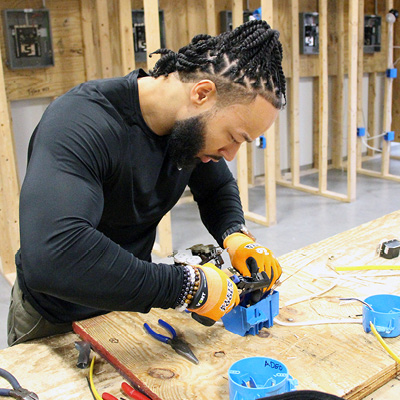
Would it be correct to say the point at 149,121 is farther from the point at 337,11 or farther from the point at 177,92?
the point at 337,11

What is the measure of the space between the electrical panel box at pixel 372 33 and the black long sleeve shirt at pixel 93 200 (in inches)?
192

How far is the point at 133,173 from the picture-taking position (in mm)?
1188

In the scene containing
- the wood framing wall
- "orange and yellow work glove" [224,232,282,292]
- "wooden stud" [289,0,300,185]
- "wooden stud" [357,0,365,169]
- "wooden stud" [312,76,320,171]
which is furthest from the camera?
"wooden stud" [312,76,320,171]

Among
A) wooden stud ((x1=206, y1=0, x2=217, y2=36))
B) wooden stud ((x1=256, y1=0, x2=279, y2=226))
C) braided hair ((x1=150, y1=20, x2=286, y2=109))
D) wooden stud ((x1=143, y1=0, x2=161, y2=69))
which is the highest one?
wooden stud ((x1=206, y1=0, x2=217, y2=36))

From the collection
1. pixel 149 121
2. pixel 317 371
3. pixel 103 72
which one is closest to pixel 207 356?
pixel 317 371

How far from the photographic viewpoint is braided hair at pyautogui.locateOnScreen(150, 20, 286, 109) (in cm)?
108

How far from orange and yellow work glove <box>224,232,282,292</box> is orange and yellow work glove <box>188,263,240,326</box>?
132mm

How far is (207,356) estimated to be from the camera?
3.51ft

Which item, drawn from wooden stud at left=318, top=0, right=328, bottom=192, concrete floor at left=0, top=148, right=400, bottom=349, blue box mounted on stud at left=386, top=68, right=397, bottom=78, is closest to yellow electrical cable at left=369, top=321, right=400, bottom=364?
concrete floor at left=0, top=148, right=400, bottom=349

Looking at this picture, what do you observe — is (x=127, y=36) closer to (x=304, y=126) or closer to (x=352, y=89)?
(x=352, y=89)

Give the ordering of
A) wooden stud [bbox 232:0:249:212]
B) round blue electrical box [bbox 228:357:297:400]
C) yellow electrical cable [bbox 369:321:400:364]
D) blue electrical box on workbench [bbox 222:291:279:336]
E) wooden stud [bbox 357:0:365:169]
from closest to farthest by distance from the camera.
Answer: round blue electrical box [bbox 228:357:297:400] < yellow electrical cable [bbox 369:321:400:364] < blue electrical box on workbench [bbox 222:291:279:336] < wooden stud [bbox 232:0:249:212] < wooden stud [bbox 357:0:365:169]

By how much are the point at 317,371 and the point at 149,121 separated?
706mm

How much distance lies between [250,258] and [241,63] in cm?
53

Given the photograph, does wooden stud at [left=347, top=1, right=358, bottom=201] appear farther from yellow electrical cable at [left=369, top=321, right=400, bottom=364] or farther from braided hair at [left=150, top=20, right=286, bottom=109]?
yellow electrical cable at [left=369, top=321, right=400, bottom=364]
